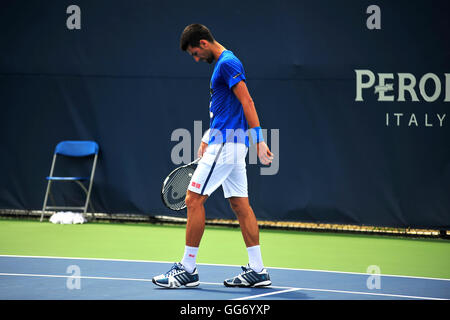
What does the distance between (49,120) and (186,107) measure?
5.91 feet

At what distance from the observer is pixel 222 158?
4.70 meters

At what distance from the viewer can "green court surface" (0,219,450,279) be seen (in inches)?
239

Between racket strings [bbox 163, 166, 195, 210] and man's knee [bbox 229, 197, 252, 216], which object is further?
racket strings [bbox 163, 166, 195, 210]

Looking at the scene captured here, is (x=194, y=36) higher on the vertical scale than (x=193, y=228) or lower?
higher

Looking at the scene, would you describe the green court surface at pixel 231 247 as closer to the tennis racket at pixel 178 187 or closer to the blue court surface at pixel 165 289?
the blue court surface at pixel 165 289

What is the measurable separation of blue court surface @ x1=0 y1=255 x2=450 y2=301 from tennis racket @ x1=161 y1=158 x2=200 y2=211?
1.78 ft

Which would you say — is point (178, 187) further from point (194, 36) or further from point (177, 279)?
point (194, 36)

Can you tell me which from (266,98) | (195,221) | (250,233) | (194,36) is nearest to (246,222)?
(250,233)

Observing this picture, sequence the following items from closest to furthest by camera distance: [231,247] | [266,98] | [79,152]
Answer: [231,247]
[266,98]
[79,152]

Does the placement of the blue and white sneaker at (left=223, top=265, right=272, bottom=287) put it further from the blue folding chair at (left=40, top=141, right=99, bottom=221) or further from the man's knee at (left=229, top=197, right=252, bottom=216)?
the blue folding chair at (left=40, top=141, right=99, bottom=221)

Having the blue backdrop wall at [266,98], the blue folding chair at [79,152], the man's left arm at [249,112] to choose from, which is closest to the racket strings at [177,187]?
the man's left arm at [249,112]

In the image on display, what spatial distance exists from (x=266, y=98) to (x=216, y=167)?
3.89 metres

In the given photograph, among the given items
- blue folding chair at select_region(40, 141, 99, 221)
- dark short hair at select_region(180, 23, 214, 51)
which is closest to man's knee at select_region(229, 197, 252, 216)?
dark short hair at select_region(180, 23, 214, 51)

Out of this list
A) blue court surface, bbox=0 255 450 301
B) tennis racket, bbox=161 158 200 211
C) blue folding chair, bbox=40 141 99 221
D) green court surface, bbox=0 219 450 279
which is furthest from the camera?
blue folding chair, bbox=40 141 99 221
